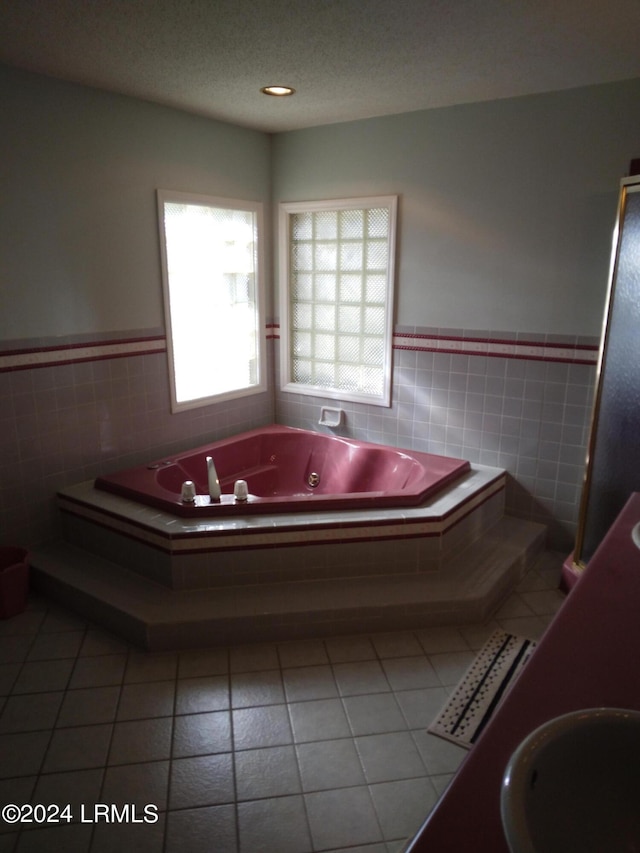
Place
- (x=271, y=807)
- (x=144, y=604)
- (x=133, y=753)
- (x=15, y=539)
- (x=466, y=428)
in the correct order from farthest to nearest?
(x=466, y=428) < (x=15, y=539) < (x=144, y=604) < (x=133, y=753) < (x=271, y=807)

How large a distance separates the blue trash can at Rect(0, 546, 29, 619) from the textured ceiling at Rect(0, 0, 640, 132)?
2.17 meters

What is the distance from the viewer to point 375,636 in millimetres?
2617

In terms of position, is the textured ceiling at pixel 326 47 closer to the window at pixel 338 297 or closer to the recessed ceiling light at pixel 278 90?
the recessed ceiling light at pixel 278 90

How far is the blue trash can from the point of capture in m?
2.66

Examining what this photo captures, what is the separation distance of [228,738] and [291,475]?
6.78 ft

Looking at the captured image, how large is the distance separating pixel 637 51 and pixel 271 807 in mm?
3071

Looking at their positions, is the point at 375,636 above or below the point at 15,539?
below

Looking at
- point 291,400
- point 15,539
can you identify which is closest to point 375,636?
point 15,539

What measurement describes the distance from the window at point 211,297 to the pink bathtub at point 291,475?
1.34 ft

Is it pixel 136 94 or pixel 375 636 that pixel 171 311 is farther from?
pixel 375 636

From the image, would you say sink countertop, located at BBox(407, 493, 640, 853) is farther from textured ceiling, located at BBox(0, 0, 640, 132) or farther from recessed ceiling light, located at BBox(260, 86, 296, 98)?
recessed ceiling light, located at BBox(260, 86, 296, 98)

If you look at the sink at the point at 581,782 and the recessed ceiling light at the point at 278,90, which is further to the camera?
the recessed ceiling light at the point at 278,90

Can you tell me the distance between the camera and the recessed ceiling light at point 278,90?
2.95m

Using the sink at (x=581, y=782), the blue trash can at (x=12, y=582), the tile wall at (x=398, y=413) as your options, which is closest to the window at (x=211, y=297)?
the tile wall at (x=398, y=413)
